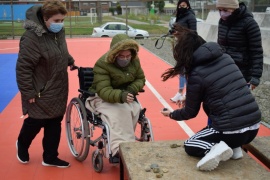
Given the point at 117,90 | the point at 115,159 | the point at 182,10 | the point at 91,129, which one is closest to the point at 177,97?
the point at 182,10

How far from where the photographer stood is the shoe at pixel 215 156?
Answer: 9.30ft

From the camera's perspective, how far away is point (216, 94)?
2963 millimetres

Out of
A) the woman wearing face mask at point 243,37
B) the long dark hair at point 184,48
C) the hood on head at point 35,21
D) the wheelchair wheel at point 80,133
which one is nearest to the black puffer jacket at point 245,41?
the woman wearing face mask at point 243,37

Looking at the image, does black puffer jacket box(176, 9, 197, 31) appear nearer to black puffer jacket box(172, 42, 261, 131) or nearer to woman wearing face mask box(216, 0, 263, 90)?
woman wearing face mask box(216, 0, 263, 90)

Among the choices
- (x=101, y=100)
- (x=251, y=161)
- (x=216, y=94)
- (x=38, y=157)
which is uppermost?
(x=216, y=94)

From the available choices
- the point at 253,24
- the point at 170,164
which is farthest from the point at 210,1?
the point at 170,164

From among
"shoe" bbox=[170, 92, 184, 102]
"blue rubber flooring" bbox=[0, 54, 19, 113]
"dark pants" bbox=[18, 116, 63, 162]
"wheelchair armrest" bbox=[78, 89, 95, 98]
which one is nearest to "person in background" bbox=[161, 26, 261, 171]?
"wheelchair armrest" bbox=[78, 89, 95, 98]

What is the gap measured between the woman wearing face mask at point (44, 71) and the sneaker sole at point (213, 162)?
5.49ft

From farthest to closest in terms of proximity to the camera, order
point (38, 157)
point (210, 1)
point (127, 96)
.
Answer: point (210, 1) < point (38, 157) < point (127, 96)

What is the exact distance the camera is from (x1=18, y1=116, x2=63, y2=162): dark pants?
3961mm

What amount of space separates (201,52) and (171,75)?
32 centimetres

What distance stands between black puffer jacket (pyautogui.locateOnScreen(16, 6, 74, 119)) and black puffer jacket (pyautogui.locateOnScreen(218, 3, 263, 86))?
174 centimetres

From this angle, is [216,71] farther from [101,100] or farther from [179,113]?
[101,100]

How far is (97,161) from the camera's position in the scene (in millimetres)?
4012
